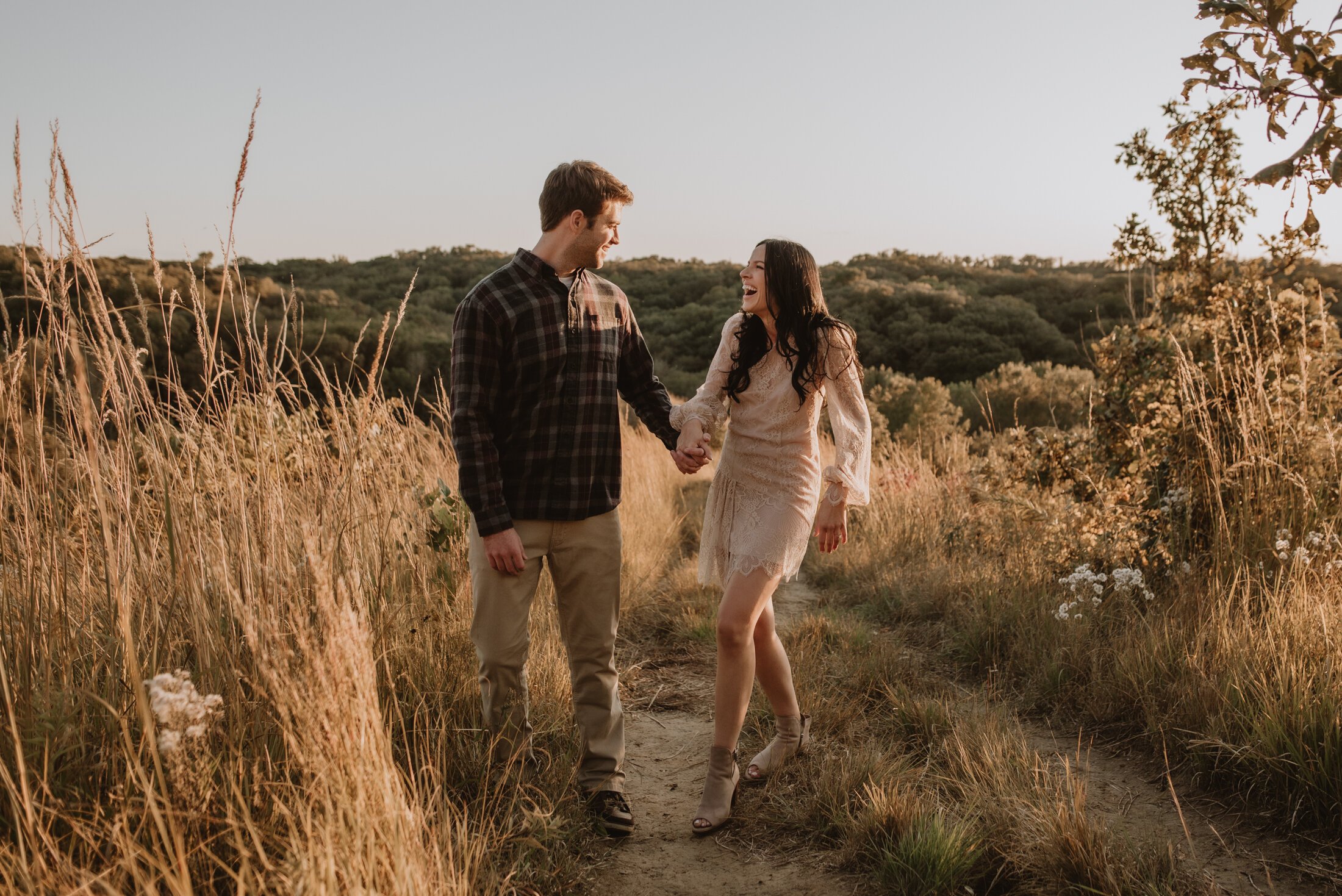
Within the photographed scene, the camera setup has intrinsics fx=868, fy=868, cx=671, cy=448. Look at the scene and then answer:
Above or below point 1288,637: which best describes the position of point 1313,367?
above

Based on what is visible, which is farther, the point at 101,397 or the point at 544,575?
the point at 544,575

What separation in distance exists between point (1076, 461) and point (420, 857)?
4.41 m

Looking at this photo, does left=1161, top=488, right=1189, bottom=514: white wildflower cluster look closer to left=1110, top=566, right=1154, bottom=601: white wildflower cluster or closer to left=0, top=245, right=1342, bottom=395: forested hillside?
left=1110, top=566, right=1154, bottom=601: white wildflower cluster

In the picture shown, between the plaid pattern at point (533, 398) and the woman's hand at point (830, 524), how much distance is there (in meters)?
0.71

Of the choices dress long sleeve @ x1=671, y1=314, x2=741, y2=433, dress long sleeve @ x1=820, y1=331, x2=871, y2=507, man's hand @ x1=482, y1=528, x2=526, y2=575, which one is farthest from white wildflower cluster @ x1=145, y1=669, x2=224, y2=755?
dress long sleeve @ x1=820, y1=331, x2=871, y2=507

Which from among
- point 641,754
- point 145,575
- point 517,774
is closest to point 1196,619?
point 641,754

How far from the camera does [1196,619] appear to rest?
12.0 feet

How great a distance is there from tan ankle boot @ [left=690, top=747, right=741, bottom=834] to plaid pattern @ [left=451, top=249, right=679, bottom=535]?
3.09ft

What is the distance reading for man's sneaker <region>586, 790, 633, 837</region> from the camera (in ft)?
9.40

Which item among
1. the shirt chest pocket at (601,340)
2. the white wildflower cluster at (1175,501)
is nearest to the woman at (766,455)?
the shirt chest pocket at (601,340)

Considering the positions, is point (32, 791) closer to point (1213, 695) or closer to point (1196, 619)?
point (1213, 695)

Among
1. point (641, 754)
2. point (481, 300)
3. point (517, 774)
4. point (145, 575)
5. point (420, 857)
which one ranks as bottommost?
point (641, 754)

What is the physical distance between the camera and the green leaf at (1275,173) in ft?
8.16

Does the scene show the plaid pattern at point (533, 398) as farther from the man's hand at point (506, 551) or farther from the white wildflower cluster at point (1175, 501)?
the white wildflower cluster at point (1175, 501)
